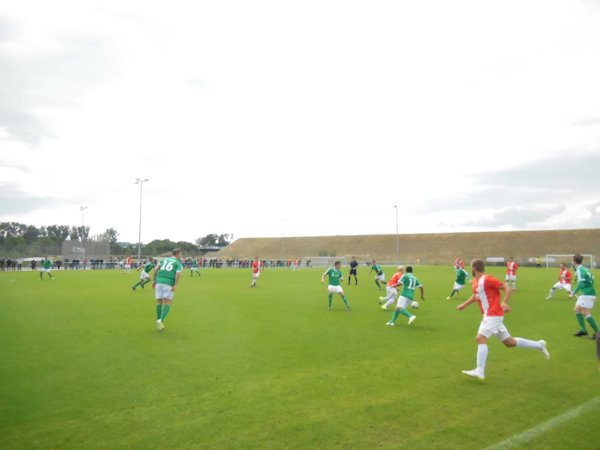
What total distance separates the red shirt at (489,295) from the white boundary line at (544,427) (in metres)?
1.56

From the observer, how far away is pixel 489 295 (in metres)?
6.46

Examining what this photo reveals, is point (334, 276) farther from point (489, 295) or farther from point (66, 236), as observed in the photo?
point (66, 236)

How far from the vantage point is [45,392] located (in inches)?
225

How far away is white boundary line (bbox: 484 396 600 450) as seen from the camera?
13.7 ft

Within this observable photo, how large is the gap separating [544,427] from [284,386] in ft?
10.7

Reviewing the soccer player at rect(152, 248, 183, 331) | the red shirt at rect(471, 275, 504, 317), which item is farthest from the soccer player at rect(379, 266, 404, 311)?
the soccer player at rect(152, 248, 183, 331)

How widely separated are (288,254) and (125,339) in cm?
11929

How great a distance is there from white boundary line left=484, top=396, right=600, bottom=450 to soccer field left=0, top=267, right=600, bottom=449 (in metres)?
0.05

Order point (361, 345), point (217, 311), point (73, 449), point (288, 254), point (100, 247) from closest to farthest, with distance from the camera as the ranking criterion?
1. point (73, 449)
2. point (361, 345)
3. point (217, 311)
4. point (100, 247)
5. point (288, 254)

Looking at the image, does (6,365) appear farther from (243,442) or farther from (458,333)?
(458,333)

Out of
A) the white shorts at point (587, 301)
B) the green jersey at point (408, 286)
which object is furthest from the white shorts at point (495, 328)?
the green jersey at point (408, 286)

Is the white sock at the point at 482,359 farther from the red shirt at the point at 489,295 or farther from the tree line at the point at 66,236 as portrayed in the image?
the tree line at the point at 66,236

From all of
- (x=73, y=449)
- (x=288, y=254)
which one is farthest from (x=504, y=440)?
(x=288, y=254)

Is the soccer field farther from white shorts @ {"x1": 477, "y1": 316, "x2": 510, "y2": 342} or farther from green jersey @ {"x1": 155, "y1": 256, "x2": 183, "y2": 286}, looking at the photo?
green jersey @ {"x1": 155, "y1": 256, "x2": 183, "y2": 286}
